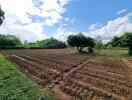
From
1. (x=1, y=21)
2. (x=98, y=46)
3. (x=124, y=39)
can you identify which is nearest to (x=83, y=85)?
(x=124, y=39)

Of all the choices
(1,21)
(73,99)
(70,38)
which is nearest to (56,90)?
(73,99)

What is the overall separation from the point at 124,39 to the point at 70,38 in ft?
41.9

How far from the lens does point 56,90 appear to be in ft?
30.0

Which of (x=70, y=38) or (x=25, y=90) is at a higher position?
(x=70, y=38)

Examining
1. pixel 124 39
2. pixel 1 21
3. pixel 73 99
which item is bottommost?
pixel 73 99

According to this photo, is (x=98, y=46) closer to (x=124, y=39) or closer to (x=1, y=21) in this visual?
(x=124, y=39)

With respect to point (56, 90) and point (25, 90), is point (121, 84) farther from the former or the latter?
point (25, 90)

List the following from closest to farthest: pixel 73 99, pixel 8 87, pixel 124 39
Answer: pixel 73 99 → pixel 8 87 → pixel 124 39

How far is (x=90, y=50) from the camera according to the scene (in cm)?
4359

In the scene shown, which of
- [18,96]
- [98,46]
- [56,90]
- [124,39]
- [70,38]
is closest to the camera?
[18,96]

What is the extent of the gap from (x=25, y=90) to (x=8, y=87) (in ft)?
2.96

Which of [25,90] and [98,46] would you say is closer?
[25,90]

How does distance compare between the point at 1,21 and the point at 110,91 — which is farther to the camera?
the point at 1,21

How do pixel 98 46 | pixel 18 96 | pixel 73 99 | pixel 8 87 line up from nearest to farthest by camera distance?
pixel 18 96, pixel 73 99, pixel 8 87, pixel 98 46
